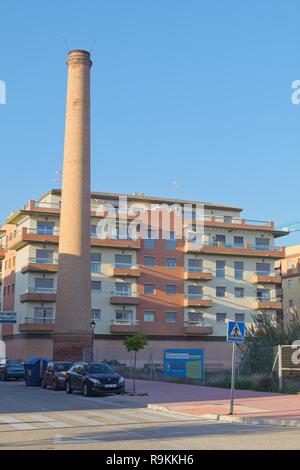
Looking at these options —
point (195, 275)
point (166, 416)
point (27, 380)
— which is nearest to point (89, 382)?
point (166, 416)

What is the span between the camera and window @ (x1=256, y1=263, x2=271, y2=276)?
7475cm

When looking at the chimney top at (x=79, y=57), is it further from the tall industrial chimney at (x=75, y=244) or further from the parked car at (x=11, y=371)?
the parked car at (x=11, y=371)

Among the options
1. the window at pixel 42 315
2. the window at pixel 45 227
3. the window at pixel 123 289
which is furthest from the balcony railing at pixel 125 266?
the window at pixel 42 315

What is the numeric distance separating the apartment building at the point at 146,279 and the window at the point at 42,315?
10cm

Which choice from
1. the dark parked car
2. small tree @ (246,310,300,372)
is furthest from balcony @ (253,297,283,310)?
Result: the dark parked car

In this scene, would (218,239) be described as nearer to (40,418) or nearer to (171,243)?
(171,243)

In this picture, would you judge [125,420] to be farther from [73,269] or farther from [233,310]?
[233,310]

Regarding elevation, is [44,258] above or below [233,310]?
above

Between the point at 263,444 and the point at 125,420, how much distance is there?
5986mm

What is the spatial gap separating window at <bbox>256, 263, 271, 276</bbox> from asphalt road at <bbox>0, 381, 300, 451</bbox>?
54970 millimetres

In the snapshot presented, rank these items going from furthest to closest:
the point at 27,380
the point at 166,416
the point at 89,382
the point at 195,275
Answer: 1. the point at 195,275
2. the point at 27,380
3. the point at 89,382
4. the point at 166,416

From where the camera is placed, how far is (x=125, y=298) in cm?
6744

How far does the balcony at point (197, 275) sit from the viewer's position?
7026cm

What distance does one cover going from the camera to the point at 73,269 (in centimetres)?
4672
